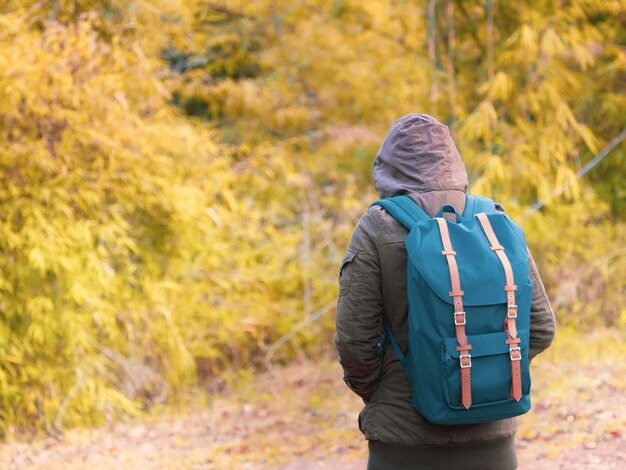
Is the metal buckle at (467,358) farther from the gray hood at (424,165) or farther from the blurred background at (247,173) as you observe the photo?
the blurred background at (247,173)

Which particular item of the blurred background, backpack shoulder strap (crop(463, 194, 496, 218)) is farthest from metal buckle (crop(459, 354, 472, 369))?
the blurred background

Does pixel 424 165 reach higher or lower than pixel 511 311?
higher

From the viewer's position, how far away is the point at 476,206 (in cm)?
173

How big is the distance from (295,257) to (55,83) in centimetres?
246

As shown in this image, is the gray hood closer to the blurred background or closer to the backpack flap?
the backpack flap

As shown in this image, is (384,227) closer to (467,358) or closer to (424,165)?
(424,165)

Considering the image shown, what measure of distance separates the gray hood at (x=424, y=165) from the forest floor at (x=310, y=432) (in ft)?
7.35

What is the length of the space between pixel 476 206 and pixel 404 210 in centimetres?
18

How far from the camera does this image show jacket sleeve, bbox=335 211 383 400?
164cm

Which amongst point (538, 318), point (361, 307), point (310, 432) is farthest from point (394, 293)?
point (310, 432)

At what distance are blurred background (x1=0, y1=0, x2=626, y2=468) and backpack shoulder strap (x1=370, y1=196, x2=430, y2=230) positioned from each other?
8.49 ft

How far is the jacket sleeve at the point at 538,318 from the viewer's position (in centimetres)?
172

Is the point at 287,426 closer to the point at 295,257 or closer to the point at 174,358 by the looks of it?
the point at 174,358

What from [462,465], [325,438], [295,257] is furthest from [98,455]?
[462,465]
